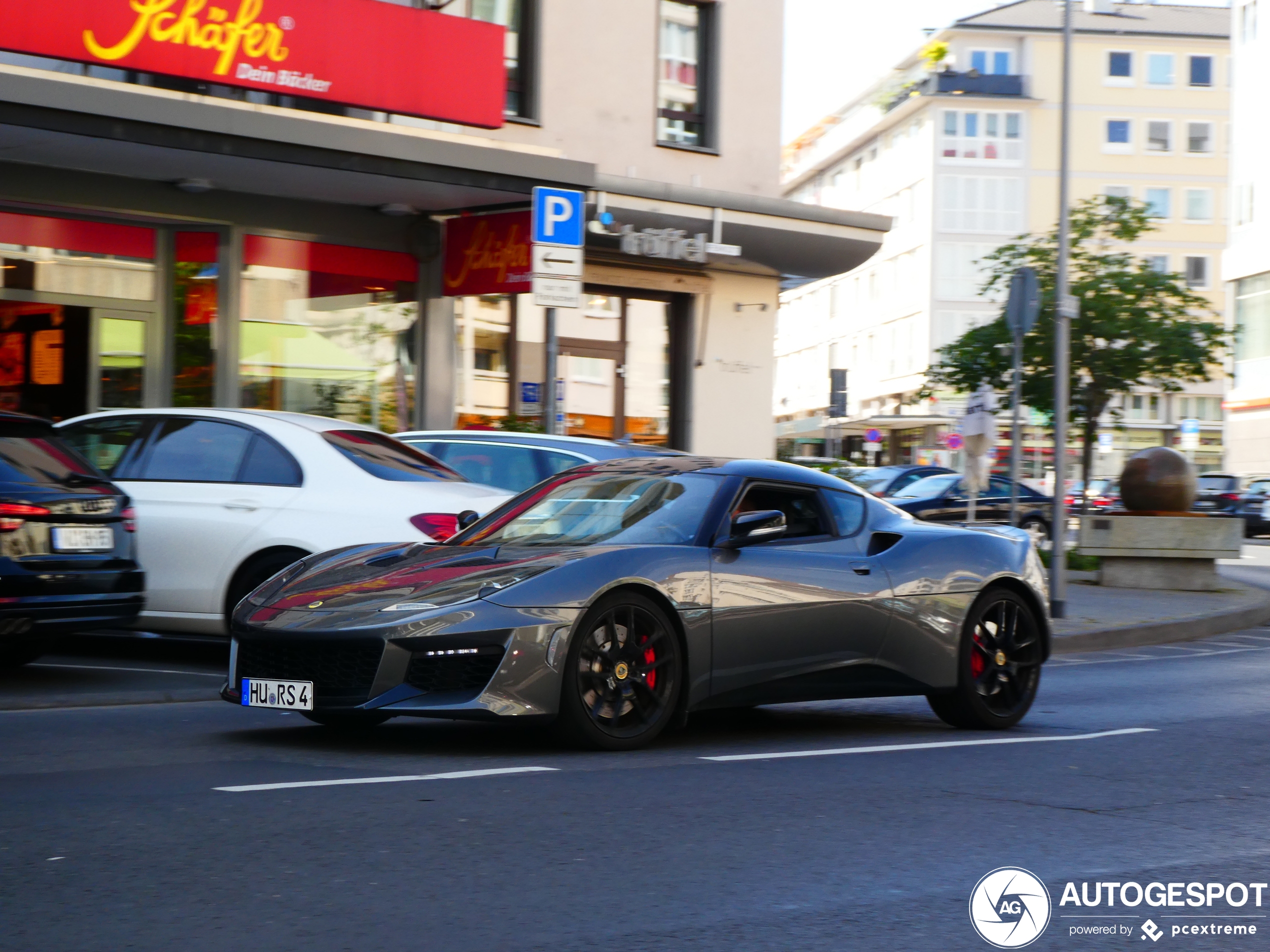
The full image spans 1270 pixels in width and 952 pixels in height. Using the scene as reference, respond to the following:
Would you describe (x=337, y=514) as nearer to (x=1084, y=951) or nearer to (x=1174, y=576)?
(x=1084, y=951)

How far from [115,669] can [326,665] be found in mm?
3840

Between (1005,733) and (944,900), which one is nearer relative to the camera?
(944,900)

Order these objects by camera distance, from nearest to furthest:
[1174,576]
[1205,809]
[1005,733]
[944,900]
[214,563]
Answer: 1. [944,900]
2. [1205,809]
3. [1005,733]
4. [214,563]
5. [1174,576]

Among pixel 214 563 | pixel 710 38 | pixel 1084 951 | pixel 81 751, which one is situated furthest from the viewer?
pixel 710 38

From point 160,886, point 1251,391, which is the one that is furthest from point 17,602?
point 1251,391

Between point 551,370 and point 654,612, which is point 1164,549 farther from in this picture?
point 654,612

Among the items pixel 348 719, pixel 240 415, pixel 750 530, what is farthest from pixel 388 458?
pixel 750 530

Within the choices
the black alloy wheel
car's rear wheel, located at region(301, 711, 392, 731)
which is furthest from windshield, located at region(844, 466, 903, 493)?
car's rear wheel, located at region(301, 711, 392, 731)

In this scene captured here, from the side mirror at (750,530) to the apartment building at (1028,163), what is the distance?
226ft

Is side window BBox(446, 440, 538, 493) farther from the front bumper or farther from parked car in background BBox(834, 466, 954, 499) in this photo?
parked car in background BBox(834, 466, 954, 499)

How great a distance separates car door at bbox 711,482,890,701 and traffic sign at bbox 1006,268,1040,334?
8.35 metres

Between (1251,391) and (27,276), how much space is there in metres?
52.5

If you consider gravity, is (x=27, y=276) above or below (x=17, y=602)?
above

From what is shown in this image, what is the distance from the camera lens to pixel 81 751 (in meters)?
6.71
